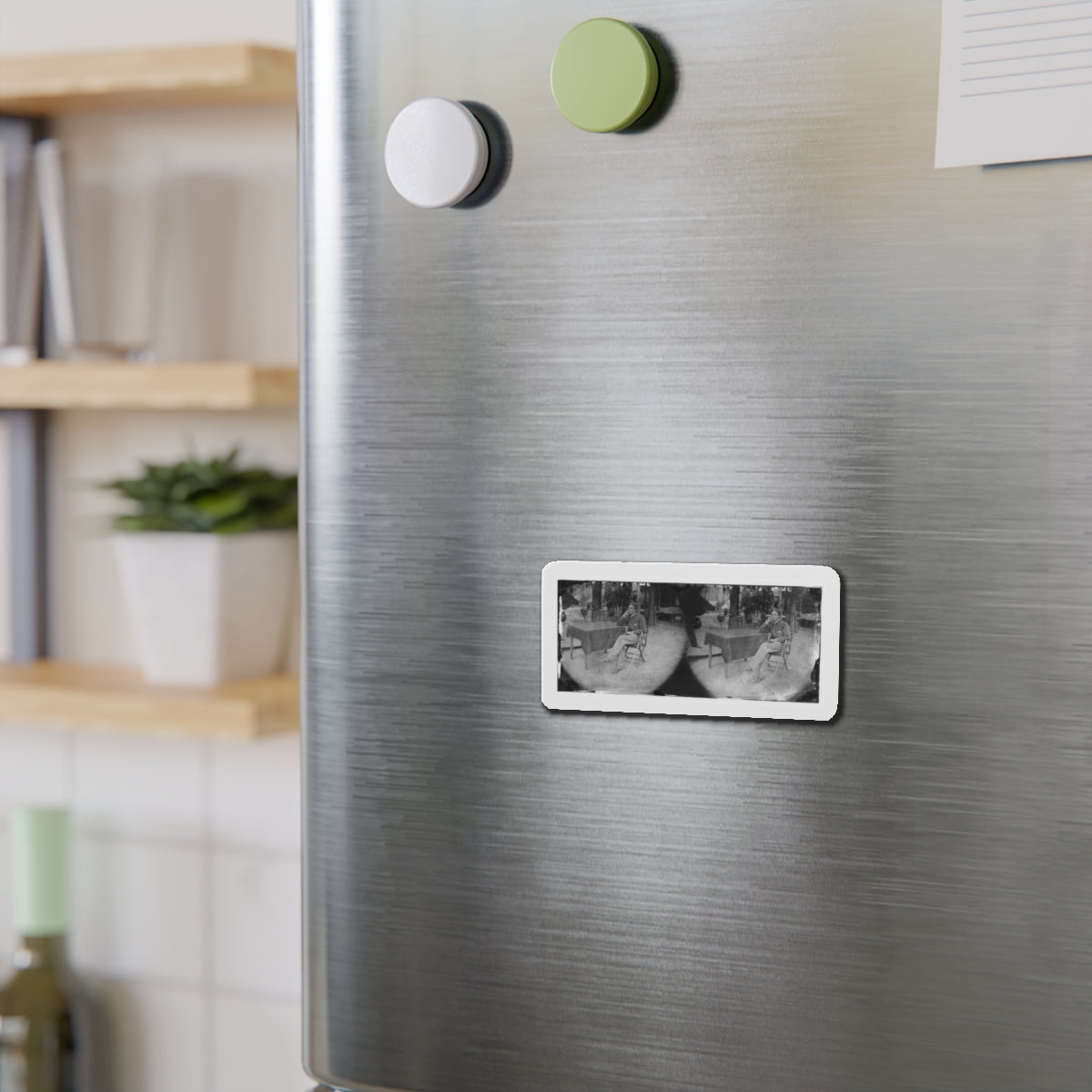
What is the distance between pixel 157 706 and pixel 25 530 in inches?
12.4

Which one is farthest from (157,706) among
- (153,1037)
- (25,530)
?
(153,1037)

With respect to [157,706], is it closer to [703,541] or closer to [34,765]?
[34,765]

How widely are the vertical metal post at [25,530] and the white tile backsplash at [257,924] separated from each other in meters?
0.28

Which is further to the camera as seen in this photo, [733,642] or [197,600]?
[197,600]

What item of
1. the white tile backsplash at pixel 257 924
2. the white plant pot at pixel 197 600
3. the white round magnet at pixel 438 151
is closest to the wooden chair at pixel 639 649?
the white round magnet at pixel 438 151

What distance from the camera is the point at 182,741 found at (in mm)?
1285

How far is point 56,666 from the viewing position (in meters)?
1.28

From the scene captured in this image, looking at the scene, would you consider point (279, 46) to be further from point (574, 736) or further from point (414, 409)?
point (574, 736)

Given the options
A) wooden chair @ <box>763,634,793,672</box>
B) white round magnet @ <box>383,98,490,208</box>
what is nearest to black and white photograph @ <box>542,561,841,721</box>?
wooden chair @ <box>763,634,793,672</box>

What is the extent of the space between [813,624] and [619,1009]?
0.60 feet

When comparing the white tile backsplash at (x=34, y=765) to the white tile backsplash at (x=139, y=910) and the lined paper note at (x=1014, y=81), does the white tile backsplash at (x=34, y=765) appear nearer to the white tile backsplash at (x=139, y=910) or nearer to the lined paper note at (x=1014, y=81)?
the white tile backsplash at (x=139, y=910)

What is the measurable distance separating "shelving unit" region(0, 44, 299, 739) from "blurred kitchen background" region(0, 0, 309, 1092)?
0.07 metres

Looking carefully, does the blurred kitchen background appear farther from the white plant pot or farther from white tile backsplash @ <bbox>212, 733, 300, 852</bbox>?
the white plant pot

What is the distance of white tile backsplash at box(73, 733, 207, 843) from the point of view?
1.29 meters
